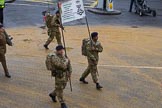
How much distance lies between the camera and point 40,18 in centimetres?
2480

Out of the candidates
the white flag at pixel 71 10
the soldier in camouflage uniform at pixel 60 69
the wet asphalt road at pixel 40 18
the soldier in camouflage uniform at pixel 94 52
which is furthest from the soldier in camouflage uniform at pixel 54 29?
the soldier in camouflage uniform at pixel 60 69

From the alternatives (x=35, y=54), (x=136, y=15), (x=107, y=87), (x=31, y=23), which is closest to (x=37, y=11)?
(x=31, y=23)

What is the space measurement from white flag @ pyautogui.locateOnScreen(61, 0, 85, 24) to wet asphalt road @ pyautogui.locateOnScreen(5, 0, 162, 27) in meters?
9.83

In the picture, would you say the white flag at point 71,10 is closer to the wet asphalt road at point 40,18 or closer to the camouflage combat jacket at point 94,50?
the camouflage combat jacket at point 94,50

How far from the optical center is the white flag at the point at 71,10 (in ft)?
43.2

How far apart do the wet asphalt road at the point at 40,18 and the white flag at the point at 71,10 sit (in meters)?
9.83

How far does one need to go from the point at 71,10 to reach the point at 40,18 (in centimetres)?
1173

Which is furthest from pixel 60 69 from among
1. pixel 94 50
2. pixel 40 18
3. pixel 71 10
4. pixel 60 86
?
pixel 40 18

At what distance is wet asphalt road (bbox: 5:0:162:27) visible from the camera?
23938 millimetres

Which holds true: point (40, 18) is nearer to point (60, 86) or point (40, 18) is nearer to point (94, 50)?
point (94, 50)

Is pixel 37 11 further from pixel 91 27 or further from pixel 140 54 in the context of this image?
pixel 140 54

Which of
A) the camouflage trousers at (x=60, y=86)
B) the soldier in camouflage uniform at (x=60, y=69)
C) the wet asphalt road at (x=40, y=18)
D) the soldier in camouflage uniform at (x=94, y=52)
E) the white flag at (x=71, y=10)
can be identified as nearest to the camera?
the soldier in camouflage uniform at (x=60, y=69)

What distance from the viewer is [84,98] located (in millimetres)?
12391

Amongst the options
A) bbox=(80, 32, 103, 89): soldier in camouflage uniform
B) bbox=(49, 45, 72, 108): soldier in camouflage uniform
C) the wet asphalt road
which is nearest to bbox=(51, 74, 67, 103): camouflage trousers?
bbox=(49, 45, 72, 108): soldier in camouflage uniform
